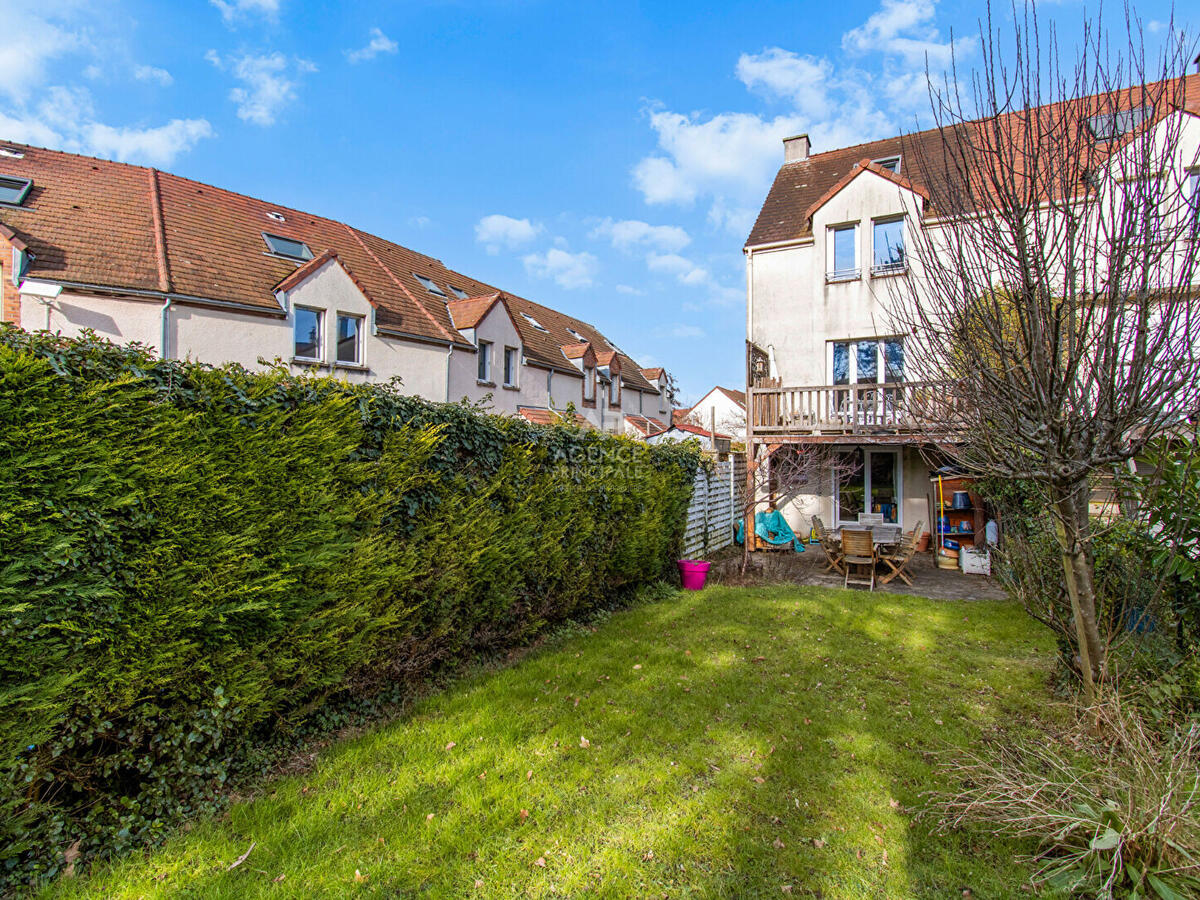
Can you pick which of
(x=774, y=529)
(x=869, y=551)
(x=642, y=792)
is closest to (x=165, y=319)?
(x=642, y=792)

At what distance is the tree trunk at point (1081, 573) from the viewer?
314 centimetres

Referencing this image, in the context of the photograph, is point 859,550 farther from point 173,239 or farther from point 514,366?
point 173,239

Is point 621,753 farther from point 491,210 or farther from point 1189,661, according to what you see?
point 491,210

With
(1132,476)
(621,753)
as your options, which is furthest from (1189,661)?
(621,753)

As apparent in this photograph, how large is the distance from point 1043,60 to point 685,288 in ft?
50.6

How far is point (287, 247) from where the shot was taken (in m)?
16.3

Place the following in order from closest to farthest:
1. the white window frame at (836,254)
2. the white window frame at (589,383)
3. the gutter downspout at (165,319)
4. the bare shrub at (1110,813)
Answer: the bare shrub at (1110,813)
the gutter downspout at (165,319)
the white window frame at (836,254)
the white window frame at (589,383)

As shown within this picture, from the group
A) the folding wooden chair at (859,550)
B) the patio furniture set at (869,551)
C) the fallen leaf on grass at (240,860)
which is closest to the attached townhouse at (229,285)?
the folding wooden chair at (859,550)

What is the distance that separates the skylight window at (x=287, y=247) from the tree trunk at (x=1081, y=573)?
61.3 ft

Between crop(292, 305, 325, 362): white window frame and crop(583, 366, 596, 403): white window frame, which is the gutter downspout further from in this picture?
crop(583, 366, 596, 403): white window frame

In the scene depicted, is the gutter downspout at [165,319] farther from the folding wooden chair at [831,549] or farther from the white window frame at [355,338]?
the folding wooden chair at [831,549]

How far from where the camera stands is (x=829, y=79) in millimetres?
5094

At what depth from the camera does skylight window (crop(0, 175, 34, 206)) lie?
39.5ft

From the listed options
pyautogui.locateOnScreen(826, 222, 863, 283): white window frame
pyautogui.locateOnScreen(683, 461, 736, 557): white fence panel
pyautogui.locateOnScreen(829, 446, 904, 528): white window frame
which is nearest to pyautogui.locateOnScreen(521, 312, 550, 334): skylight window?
pyautogui.locateOnScreen(826, 222, 863, 283): white window frame
